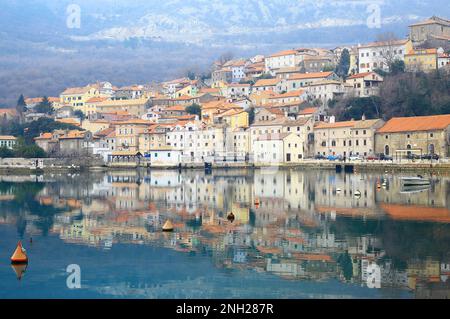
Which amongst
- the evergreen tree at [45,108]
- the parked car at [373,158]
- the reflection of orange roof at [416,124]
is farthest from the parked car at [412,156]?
the evergreen tree at [45,108]

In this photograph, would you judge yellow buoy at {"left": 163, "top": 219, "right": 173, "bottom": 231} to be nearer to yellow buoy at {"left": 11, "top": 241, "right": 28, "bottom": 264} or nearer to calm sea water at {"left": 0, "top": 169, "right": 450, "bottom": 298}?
calm sea water at {"left": 0, "top": 169, "right": 450, "bottom": 298}

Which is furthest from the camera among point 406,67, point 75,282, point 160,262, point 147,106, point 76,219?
point 147,106

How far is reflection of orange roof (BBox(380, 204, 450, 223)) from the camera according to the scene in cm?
2753

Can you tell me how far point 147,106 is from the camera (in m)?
98.9

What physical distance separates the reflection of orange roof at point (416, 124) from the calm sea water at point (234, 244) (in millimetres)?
22812

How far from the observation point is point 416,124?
63.7 m

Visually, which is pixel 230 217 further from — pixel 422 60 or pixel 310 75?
pixel 310 75

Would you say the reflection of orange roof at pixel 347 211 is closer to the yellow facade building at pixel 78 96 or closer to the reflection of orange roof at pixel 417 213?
the reflection of orange roof at pixel 417 213

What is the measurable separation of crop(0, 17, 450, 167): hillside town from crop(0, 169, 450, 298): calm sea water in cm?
2735

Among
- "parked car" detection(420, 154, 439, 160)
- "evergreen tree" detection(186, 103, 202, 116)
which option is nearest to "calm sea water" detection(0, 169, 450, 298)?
"parked car" detection(420, 154, 439, 160)
